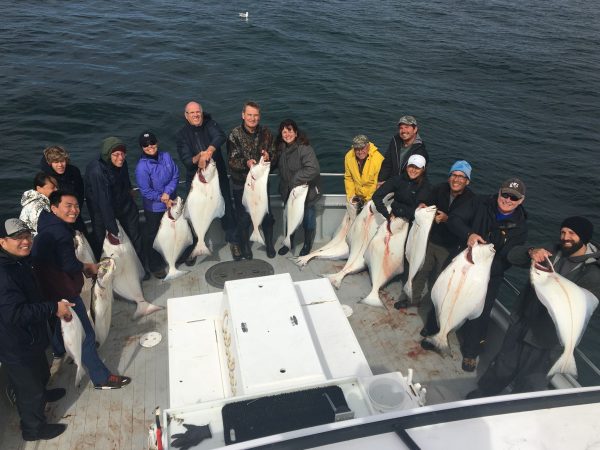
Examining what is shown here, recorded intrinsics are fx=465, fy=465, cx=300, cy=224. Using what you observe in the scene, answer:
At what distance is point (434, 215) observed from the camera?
203 inches

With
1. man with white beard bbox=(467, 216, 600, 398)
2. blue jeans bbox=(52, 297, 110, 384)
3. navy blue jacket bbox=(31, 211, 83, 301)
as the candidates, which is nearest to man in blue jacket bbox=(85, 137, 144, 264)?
navy blue jacket bbox=(31, 211, 83, 301)

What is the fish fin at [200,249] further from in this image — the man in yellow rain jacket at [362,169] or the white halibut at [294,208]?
the man in yellow rain jacket at [362,169]

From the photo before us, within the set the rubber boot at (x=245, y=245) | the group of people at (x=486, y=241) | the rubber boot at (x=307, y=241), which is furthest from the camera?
the rubber boot at (x=307, y=241)

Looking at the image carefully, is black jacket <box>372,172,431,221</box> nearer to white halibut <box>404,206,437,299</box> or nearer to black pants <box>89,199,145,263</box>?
white halibut <box>404,206,437,299</box>

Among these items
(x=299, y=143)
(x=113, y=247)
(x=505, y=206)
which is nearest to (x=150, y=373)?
(x=113, y=247)

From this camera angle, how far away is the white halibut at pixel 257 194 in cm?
613

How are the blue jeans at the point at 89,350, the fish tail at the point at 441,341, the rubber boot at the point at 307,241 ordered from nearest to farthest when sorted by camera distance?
1. the blue jeans at the point at 89,350
2. the fish tail at the point at 441,341
3. the rubber boot at the point at 307,241

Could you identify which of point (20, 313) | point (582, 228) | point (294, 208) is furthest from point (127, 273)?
point (582, 228)

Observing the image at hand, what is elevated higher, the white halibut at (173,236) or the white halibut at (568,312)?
the white halibut at (568,312)

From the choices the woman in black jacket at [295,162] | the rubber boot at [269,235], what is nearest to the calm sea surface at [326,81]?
the rubber boot at [269,235]

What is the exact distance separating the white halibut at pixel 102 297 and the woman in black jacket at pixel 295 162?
252 centimetres

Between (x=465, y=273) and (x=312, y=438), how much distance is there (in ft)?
10.6

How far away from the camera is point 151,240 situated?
6.31 meters

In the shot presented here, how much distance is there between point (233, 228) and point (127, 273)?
1912mm
